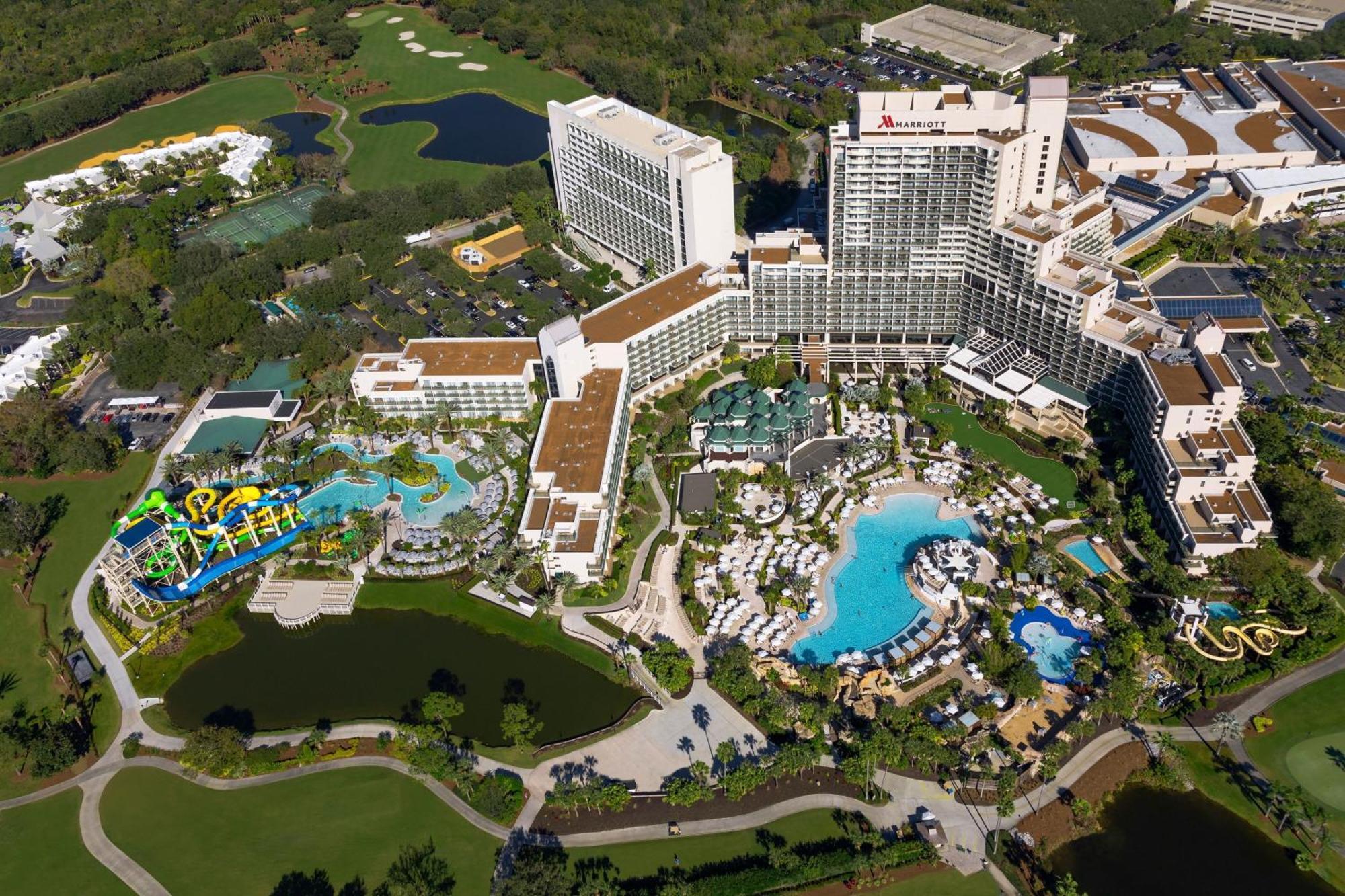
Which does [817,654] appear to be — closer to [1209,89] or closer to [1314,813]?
[1314,813]

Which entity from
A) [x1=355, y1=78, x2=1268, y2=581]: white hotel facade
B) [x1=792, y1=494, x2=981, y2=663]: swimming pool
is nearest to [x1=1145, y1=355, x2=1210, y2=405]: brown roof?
[x1=355, y1=78, x2=1268, y2=581]: white hotel facade

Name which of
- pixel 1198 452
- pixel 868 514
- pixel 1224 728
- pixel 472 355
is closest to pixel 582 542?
pixel 868 514

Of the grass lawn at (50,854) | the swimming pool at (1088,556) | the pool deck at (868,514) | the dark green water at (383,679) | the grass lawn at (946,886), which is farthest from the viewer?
the swimming pool at (1088,556)

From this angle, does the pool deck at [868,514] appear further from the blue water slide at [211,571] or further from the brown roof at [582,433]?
the blue water slide at [211,571]

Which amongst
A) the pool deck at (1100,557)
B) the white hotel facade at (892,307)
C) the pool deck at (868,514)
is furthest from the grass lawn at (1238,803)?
the white hotel facade at (892,307)

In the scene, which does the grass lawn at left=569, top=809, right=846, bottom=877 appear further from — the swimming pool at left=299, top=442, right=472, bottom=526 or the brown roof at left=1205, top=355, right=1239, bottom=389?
the brown roof at left=1205, top=355, right=1239, bottom=389

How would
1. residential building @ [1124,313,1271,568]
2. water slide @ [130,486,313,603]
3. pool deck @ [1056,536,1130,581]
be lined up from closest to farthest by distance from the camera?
residential building @ [1124,313,1271,568], pool deck @ [1056,536,1130,581], water slide @ [130,486,313,603]
